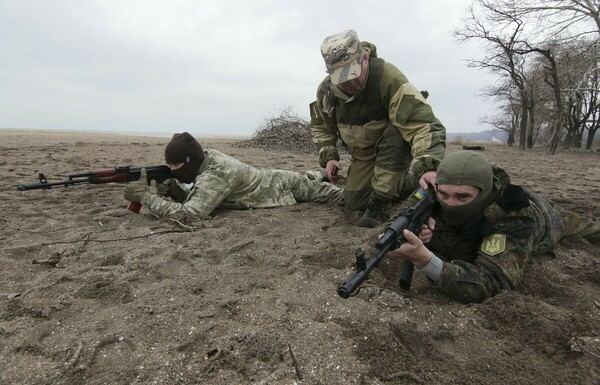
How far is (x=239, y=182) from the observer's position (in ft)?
13.7

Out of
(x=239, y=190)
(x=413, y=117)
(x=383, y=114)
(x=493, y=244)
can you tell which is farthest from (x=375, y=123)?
(x=493, y=244)

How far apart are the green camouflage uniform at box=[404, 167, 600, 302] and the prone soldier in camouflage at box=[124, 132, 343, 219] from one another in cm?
198

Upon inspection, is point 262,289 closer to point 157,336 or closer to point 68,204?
point 157,336

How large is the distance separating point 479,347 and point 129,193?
3.21 metres

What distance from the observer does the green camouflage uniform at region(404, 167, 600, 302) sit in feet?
7.12

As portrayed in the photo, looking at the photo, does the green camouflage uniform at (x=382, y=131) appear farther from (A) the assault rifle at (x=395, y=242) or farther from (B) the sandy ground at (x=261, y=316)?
(A) the assault rifle at (x=395, y=242)

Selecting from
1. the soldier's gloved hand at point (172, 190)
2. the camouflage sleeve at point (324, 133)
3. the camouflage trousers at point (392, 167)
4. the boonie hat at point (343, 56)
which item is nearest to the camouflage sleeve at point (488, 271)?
the camouflage trousers at point (392, 167)

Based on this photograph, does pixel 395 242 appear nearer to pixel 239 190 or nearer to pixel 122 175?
pixel 239 190

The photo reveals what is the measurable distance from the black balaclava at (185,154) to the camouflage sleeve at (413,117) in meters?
1.82

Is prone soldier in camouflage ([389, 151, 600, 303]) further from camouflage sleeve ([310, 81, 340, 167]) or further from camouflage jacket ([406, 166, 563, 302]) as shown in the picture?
camouflage sleeve ([310, 81, 340, 167])

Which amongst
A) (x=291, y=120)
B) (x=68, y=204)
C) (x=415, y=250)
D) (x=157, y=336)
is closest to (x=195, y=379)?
(x=157, y=336)

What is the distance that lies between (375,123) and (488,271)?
1855mm

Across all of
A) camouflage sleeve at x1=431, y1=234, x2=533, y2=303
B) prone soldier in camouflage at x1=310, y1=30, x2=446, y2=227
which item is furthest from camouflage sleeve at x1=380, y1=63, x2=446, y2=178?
camouflage sleeve at x1=431, y1=234, x2=533, y2=303

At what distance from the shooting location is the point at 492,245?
7.61ft
